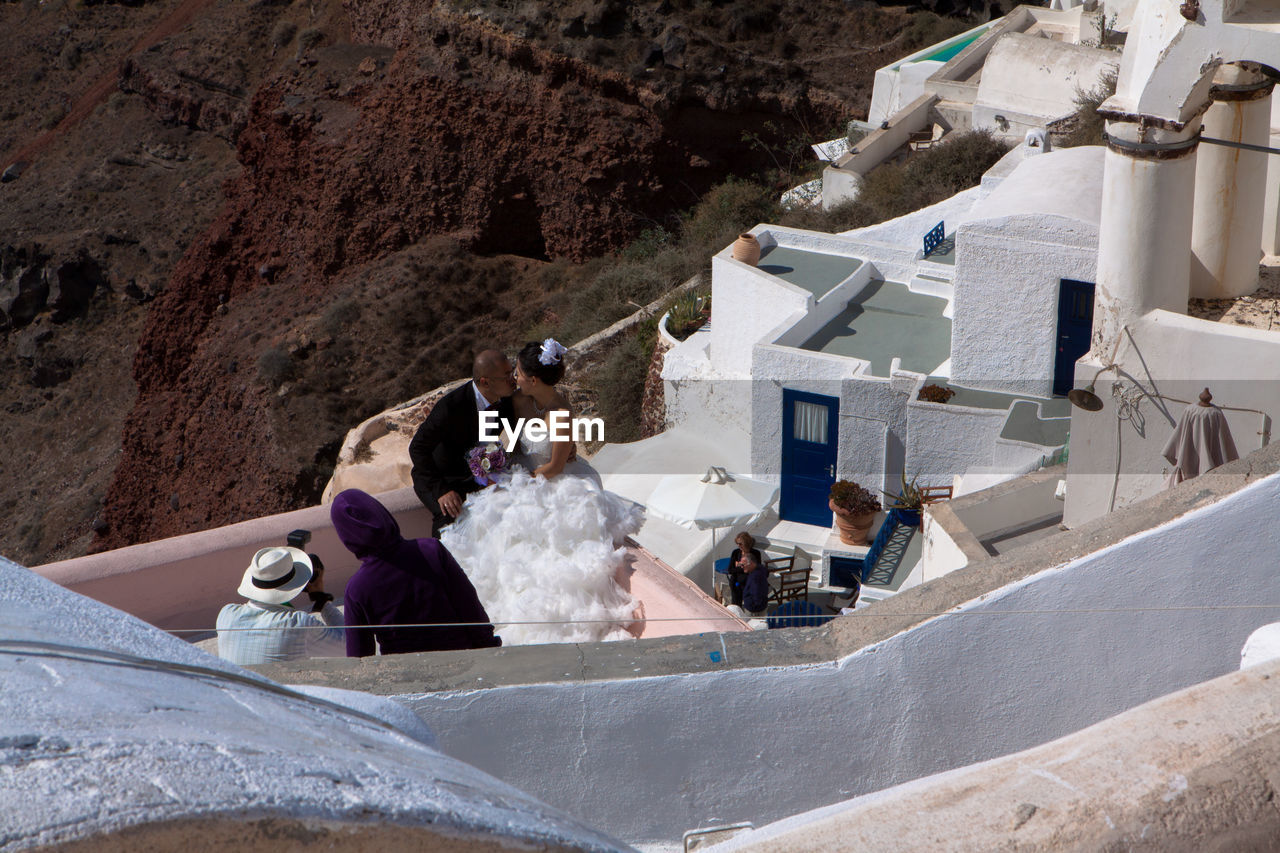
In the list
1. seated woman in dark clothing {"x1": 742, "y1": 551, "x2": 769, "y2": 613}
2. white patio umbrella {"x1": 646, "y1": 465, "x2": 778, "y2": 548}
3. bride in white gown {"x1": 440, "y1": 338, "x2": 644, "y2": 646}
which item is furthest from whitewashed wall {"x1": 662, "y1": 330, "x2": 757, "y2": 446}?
bride in white gown {"x1": 440, "y1": 338, "x2": 644, "y2": 646}

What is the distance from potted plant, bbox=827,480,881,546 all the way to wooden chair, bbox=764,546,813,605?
1.68ft

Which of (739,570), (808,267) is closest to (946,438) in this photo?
(739,570)

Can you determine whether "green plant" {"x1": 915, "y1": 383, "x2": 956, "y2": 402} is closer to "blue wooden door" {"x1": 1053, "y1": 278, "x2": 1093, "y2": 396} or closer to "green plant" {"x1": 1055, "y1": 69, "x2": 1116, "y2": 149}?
"blue wooden door" {"x1": 1053, "y1": 278, "x2": 1093, "y2": 396}

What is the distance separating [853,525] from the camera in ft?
42.4

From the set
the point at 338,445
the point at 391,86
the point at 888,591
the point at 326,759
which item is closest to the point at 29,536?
the point at 338,445

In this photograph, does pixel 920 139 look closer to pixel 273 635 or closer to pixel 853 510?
pixel 853 510

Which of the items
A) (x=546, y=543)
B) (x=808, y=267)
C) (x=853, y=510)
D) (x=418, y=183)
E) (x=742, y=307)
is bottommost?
(x=853, y=510)

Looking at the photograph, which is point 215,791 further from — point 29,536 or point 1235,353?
point 29,536

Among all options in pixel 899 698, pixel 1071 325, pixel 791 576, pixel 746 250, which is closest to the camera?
pixel 899 698

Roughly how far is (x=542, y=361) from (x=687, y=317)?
1177 cm

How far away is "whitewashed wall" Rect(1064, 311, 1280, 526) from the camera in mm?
6781

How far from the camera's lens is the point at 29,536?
23984 millimetres

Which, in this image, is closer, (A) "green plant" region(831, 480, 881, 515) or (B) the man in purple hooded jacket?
(B) the man in purple hooded jacket

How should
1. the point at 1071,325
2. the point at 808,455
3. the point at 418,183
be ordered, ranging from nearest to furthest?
the point at 1071,325
the point at 808,455
the point at 418,183
